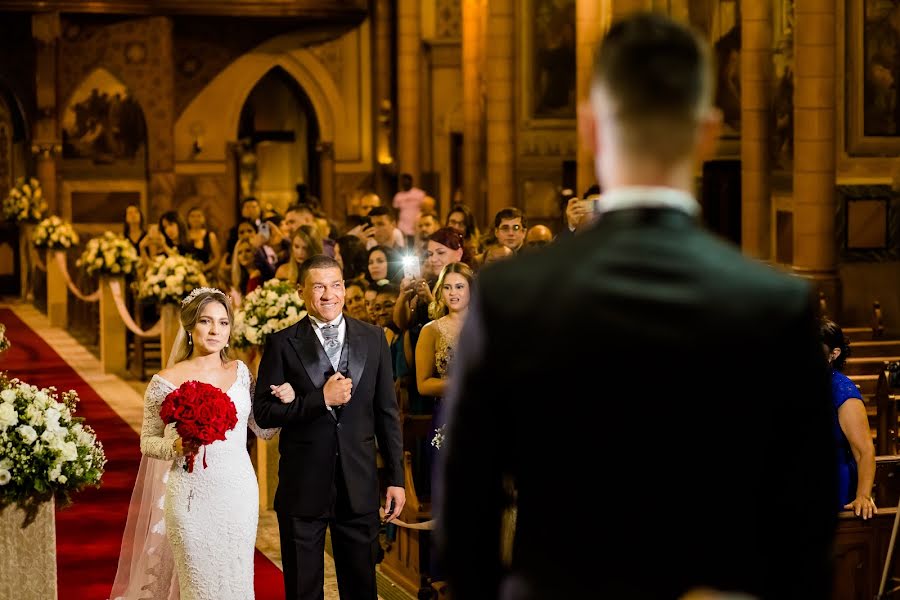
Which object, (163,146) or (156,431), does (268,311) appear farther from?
(163,146)

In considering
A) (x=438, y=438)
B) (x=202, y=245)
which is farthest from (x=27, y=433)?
(x=202, y=245)

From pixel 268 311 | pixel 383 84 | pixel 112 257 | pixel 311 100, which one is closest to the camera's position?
pixel 268 311

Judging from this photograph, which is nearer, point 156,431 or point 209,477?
point 209,477

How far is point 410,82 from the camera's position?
26.1 meters

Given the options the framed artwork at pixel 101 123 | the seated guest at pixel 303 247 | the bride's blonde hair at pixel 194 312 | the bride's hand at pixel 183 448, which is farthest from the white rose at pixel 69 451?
the framed artwork at pixel 101 123

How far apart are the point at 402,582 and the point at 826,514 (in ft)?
21.2

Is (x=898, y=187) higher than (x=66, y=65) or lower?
lower

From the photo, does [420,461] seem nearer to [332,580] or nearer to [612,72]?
[332,580]

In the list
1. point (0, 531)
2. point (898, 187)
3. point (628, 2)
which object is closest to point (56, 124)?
point (628, 2)

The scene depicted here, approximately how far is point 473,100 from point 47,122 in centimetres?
811

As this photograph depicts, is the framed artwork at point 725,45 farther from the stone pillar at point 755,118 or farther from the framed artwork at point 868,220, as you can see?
the framed artwork at point 868,220

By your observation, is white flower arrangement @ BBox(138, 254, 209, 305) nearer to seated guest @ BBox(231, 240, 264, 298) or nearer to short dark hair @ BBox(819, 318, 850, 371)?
seated guest @ BBox(231, 240, 264, 298)

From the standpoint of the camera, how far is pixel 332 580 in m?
8.79

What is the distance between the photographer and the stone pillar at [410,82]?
85.4 ft
